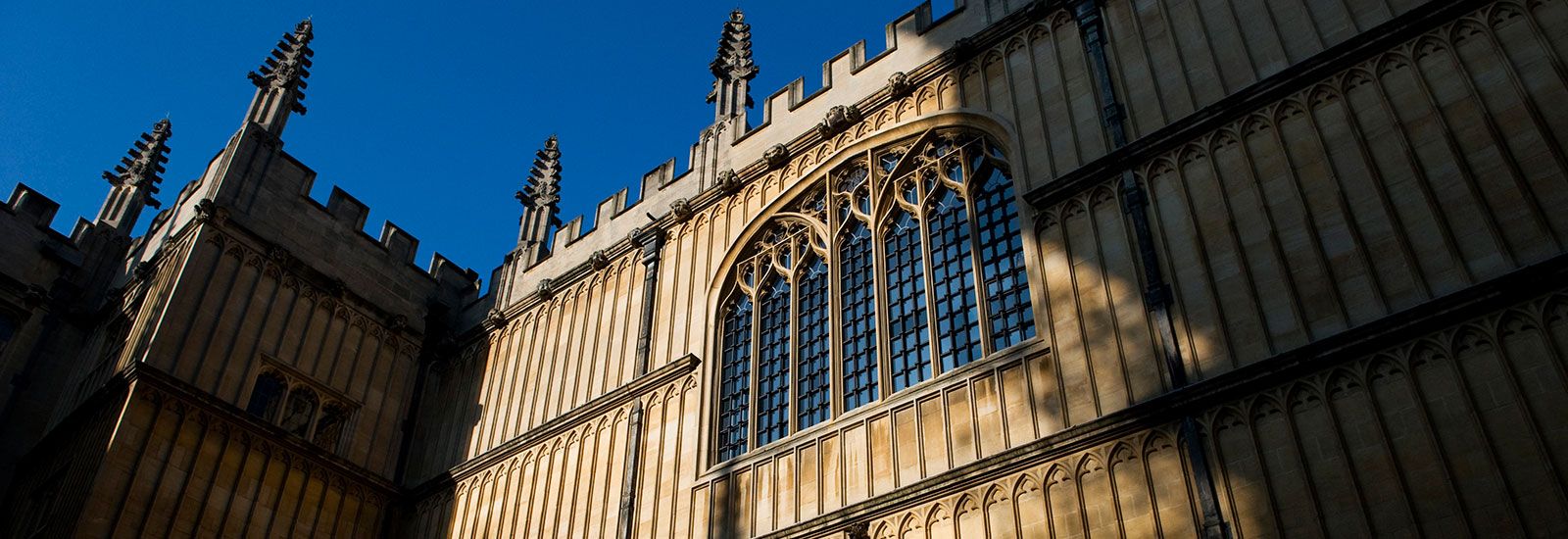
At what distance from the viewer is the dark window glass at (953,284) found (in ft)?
48.0

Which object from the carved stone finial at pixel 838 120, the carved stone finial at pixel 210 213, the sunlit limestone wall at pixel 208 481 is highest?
the carved stone finial at pixel 838 120

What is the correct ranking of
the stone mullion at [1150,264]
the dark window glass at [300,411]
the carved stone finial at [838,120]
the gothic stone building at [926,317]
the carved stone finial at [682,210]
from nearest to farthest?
the gothic stone building at [926,317], the stone mullion at [1150,264], the carved stone finial at [838,120], the dark window glass at [300,411], the carved stone finial at [682,210]

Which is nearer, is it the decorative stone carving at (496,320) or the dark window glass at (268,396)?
the dark window glass at (268,396)

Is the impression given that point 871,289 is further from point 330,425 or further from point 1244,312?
point 330,425

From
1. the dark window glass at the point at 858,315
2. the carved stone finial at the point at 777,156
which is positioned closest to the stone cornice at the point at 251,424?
the carved stone finial at the point at 777,156

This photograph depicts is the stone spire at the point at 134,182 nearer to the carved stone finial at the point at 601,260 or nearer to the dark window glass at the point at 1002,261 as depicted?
the carved stone finial at the point at 601,260

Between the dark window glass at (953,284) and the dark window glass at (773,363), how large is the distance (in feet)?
7.78

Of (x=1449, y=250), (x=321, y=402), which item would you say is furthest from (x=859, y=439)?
(x=321, y=402)

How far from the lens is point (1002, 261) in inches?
596

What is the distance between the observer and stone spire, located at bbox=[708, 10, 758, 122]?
21.5 metres

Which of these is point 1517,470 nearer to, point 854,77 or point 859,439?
point 859,439

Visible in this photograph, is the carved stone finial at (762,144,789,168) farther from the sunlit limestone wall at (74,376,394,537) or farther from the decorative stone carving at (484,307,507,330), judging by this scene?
the sunlit limestone wall at (74,376,394,537)

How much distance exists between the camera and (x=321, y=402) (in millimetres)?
20281

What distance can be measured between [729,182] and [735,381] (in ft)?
12.2
